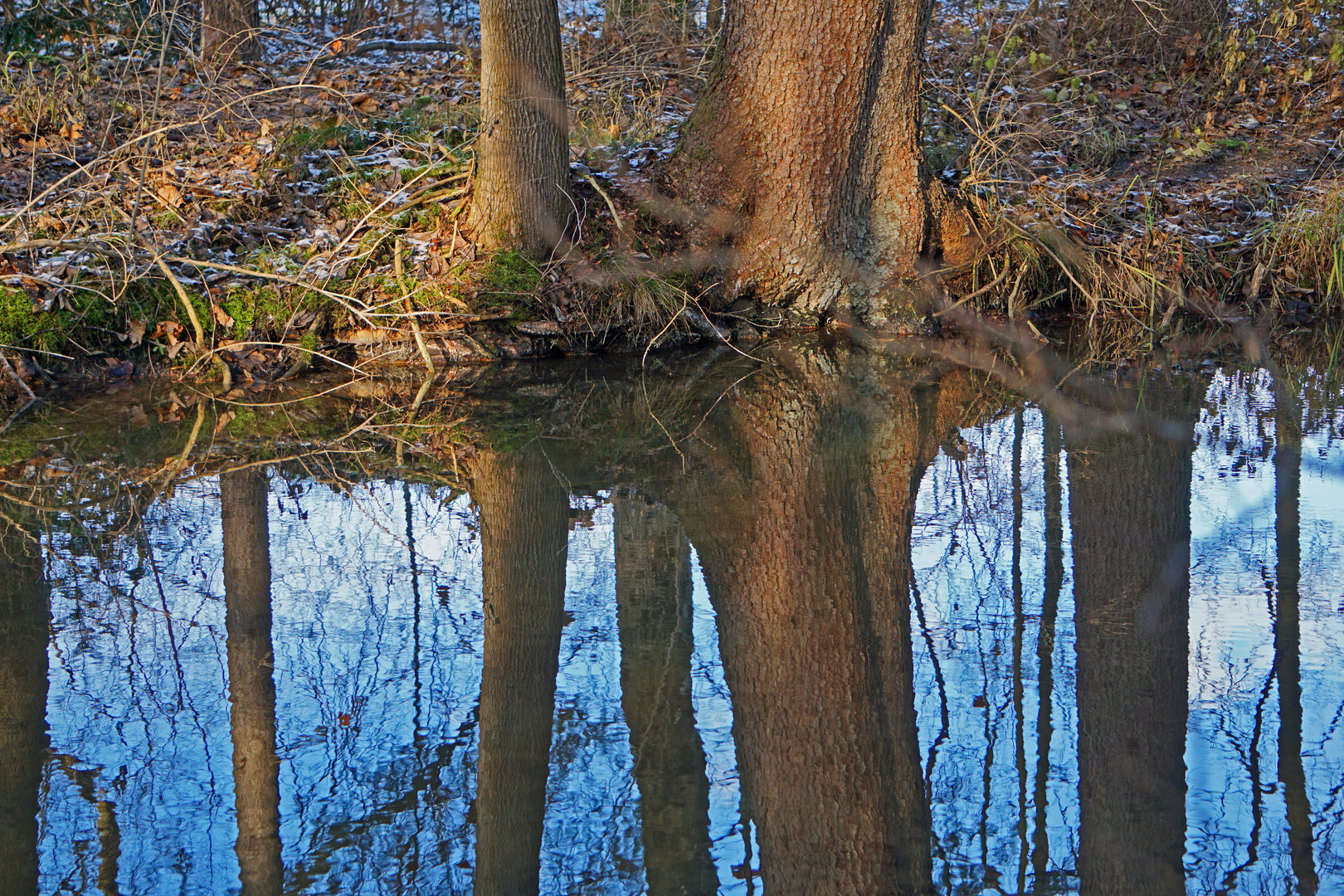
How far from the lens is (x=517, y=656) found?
3543 millimetres

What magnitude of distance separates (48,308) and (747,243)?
15.1ft

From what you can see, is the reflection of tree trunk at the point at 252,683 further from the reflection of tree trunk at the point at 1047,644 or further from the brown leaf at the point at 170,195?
the brown leaf at the point at 170,195

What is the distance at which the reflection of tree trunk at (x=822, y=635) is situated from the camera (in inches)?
110

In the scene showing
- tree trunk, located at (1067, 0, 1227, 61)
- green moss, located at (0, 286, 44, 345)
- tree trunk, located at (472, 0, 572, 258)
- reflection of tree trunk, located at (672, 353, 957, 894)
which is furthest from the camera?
tree trunk, located at (1067, 0, 1227, 61)

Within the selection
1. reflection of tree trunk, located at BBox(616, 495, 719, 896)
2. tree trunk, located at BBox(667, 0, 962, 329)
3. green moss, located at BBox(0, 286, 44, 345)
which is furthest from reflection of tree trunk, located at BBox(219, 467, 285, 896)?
tree trunk, located at BBox(667, 0, 962, 329)

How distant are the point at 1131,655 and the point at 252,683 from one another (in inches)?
108

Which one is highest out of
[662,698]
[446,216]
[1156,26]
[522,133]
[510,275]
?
[1156,26]

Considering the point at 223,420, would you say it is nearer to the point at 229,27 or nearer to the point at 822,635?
the point at 822,635

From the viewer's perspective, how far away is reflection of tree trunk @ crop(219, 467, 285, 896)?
2.64 m

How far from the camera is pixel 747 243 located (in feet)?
26.8

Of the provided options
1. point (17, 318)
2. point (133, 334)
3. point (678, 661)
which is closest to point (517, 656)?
point (678, 661)

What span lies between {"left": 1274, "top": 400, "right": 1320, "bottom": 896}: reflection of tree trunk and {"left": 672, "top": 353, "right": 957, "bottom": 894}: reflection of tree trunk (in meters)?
0.87

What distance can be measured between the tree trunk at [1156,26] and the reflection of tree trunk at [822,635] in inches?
329

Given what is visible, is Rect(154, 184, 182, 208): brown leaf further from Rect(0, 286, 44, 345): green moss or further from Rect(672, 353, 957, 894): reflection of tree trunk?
Rect(672, 353, 957, 894): reflection of tree trunk
